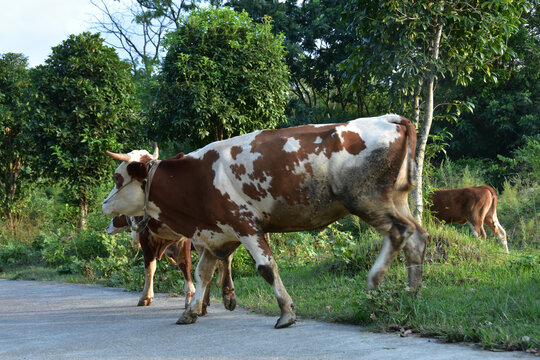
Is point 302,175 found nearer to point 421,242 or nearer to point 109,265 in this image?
point 421,242

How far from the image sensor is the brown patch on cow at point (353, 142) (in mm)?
5152

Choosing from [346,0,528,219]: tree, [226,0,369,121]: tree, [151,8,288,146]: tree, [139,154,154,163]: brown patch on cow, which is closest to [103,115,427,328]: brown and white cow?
[139,154,154,163]: brown patch on cow

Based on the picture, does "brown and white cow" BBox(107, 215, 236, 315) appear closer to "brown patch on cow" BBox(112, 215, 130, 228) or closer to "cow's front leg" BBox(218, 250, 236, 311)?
"brown patch on cow" BBox(112, 215, 130, 228)

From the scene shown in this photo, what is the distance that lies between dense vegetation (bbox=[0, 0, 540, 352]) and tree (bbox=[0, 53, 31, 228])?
46 millimetres

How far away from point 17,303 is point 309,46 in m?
18.5

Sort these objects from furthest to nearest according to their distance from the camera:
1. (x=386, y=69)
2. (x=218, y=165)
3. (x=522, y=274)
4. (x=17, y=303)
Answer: (x=386, y=69) → (x=17, y=303) → (x=522, y=274) → (x=218, y=165)

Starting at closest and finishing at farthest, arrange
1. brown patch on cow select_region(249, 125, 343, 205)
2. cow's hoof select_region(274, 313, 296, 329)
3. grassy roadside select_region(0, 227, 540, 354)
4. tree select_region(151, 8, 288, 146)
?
grassy roadside select_region(0, 227, 540, 354)
cow's hoof select_region(274, 313, 296, 329)
brown patch on cow select_region(249, 125, 343, 205)
tree select_region(151, 8, 288, 146)

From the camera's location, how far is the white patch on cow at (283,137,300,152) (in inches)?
209

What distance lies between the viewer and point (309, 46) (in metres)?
24.1

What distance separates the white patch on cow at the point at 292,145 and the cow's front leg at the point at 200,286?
4.67 ft

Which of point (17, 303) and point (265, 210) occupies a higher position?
point (265, 210)

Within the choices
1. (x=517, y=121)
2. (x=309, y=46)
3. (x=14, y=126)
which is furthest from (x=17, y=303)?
(x=309, y=46)

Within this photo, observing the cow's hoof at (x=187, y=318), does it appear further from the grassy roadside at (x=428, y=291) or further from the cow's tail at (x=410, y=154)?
the cow's tail at (x=410, y=154)

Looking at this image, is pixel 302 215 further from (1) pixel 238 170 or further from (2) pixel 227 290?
(2) pixel 227 290
